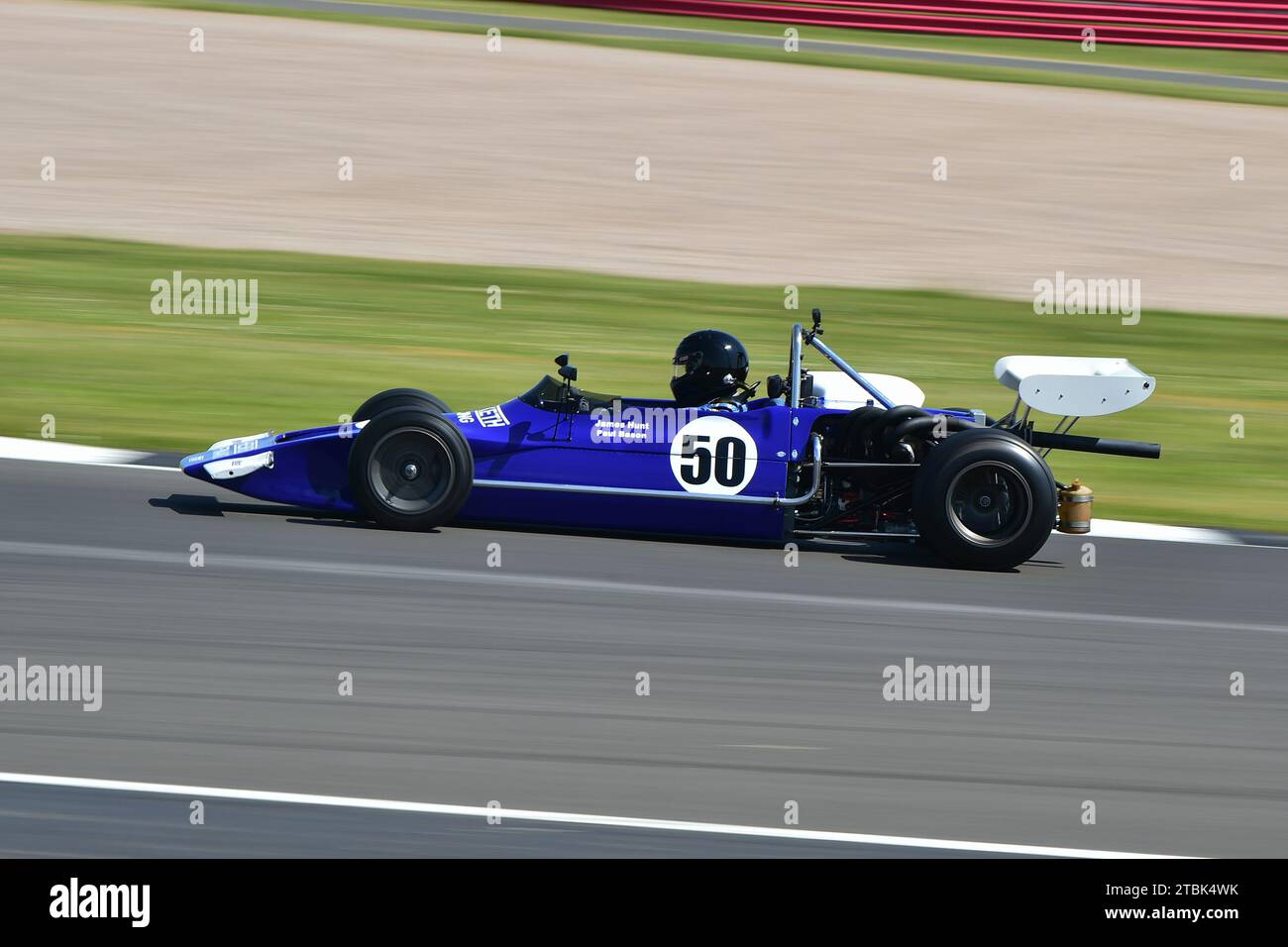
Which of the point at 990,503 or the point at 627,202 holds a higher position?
the point at 627,202

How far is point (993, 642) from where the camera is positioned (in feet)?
24.0

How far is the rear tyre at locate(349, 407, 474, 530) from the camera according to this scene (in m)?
8.00

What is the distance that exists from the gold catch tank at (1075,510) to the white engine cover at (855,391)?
91cm

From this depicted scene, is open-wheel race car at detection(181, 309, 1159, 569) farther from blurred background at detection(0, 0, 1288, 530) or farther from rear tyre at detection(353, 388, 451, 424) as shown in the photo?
blurred background at detection(0, 0, 1288, 530)

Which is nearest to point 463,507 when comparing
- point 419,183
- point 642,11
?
point 419,183

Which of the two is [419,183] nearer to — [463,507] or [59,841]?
[463,507]

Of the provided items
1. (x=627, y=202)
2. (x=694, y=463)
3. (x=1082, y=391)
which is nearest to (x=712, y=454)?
(x=694, y=463)

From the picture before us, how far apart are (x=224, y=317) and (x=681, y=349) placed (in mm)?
6728

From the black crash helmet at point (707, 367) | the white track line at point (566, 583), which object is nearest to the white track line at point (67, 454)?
the white track line at point (566, 583)

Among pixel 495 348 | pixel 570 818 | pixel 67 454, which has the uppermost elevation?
pixel 495 348

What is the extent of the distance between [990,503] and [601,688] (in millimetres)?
2769

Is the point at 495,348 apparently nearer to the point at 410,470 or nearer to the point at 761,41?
the point at 410,470

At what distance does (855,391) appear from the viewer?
28.9ft

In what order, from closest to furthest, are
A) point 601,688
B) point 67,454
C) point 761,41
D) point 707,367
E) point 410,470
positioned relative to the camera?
1. point 601,688
2. point 410,470
3. point 707,367
4. point 67,454
5. point 761,41
